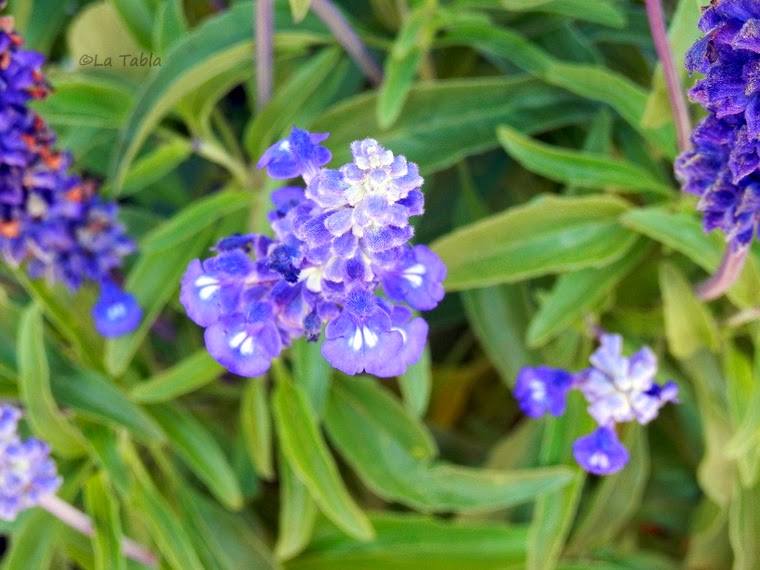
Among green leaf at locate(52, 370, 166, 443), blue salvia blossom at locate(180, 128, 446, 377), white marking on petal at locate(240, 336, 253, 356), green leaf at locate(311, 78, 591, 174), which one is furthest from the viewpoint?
green leaf at locate(311, 78, 591, 174)

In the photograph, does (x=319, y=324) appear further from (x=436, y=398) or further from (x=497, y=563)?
(x=436, y=398)

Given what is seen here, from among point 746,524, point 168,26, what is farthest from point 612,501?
point 168,26

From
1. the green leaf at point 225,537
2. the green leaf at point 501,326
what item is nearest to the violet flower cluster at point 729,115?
the green leaf at point 501,326

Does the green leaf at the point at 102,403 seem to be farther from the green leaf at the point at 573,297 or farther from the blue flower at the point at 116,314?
the green leaf at the point at 573,297

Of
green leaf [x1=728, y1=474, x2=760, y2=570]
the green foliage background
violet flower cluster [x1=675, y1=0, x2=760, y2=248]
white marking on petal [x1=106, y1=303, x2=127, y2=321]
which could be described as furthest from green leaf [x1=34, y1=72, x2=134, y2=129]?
green leaf [x1=728, y1=474, x2=760, y2=570]

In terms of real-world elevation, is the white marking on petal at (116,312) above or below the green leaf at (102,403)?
above

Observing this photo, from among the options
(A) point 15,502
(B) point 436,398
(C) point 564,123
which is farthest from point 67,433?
(C) point 564,123

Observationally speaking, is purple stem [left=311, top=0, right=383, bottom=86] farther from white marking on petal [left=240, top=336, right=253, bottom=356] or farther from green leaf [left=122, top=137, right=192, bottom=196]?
white marking on petal [left=240, top=336, right=253, bottom=356]
